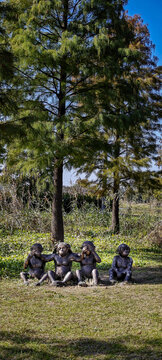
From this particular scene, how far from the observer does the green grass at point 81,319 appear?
3652 millimetres

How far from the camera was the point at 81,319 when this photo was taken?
4.60 meters

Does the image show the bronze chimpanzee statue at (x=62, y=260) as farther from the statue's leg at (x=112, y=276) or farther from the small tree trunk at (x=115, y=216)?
the small tree trunk at (x=115, y=216)

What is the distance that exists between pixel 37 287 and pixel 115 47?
597cm

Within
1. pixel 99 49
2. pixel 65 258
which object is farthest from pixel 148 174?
pixel 65 258

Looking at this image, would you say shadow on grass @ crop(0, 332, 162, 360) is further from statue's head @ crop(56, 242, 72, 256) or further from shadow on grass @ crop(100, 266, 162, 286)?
shadow on grass @ crop(100, 266, 162, 286)

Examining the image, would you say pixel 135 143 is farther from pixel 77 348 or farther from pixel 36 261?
pixel 77 348

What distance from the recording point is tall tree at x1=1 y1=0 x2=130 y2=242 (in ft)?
27.3

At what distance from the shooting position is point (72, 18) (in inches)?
371

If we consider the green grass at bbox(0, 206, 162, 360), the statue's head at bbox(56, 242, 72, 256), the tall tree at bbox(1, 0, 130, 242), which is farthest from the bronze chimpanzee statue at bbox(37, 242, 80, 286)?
the tall tree at bbox(1, 0, 130, 242)

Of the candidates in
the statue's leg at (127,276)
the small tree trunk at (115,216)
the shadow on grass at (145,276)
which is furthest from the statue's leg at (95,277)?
the small tree trunk at (115,216)

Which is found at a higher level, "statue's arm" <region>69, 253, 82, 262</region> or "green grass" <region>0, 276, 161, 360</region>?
"statue's arm" <region>69, 253, 82, 262</region>

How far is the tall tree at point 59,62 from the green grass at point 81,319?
2808mm

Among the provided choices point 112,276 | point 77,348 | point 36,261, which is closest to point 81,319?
point 77,348

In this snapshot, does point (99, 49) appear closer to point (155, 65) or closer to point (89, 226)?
point (155, 65)
